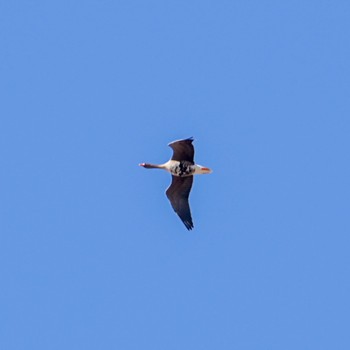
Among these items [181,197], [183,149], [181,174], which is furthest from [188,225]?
[183,149]

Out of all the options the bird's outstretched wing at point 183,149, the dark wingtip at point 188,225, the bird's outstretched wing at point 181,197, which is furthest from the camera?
the bird's outstretched wing at point 181,197

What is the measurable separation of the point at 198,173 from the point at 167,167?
85 centimetres

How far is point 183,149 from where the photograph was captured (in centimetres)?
4684

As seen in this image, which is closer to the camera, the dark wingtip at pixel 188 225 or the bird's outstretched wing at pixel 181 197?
the dark wingtip at pixel 188 225

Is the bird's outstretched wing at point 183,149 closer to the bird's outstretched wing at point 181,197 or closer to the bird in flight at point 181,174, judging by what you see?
the bird in flight at point 181,174

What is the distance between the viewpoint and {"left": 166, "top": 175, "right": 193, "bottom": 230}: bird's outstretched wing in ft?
158

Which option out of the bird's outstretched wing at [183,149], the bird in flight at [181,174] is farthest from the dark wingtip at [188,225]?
the bird's outstretched wing at [183,149]

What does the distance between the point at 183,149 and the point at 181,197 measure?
1.90 meters

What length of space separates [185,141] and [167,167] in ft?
5.60

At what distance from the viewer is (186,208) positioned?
48.2 m

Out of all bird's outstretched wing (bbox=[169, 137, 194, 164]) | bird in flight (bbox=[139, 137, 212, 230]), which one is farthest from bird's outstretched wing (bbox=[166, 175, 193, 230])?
bird's outstretched wing (bbox=[169, 137, 194, 164])

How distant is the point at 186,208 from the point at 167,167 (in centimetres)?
127

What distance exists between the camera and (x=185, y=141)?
46344 mm

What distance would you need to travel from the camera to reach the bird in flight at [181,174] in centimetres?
4712
